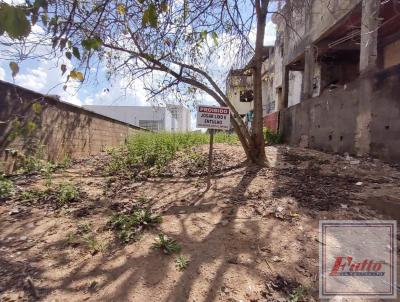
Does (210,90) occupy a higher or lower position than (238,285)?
higher

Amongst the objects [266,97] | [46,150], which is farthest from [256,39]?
[266,97]

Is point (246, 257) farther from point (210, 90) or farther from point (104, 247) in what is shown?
point (210, 90)

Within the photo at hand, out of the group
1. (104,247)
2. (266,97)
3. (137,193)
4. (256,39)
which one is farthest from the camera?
(266,97)

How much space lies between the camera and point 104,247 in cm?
296

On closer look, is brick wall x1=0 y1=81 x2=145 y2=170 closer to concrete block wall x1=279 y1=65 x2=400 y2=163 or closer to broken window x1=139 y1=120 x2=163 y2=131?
concrete block wall x1=279 y1=65 x2=400 y2=163

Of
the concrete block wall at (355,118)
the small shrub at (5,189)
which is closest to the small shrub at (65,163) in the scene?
the small shrub at (5,189)

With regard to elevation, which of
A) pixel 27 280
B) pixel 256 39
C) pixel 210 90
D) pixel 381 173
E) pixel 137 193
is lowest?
pixel 27 280

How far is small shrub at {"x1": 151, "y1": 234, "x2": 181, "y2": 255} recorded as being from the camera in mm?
2777

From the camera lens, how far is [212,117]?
4426 mm

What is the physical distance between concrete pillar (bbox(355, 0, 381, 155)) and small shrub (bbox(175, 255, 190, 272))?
4.96 meters

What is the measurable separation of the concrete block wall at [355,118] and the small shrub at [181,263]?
14.9ft

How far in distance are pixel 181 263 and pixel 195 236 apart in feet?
1.75

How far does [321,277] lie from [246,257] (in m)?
0.63

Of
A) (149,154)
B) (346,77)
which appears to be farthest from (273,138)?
(149,154)
